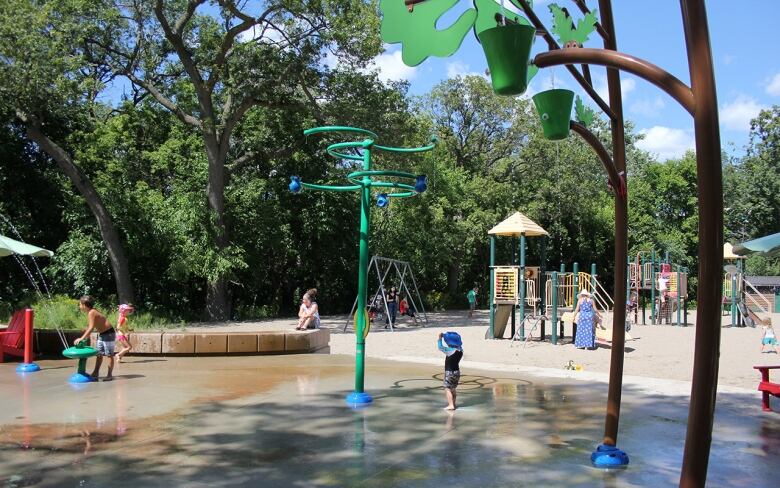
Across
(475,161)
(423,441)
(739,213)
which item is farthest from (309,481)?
(739,213)

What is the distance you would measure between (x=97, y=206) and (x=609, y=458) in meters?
21.2

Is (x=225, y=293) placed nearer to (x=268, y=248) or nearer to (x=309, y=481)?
(x=268, y=248)

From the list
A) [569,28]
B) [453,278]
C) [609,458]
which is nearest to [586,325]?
[609,458]

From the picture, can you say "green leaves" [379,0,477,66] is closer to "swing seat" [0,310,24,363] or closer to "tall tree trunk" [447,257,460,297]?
"swing seat" [0,310,24,363]

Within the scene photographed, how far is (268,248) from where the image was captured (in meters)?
28.0

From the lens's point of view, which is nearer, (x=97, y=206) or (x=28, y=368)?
(x=28, y=368)

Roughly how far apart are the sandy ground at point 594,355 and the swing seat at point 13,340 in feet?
21.1

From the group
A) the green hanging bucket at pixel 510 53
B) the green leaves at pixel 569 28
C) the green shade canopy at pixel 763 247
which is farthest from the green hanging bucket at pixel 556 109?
the green shade canopy at pixel 763 247

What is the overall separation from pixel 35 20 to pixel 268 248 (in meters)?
12.1

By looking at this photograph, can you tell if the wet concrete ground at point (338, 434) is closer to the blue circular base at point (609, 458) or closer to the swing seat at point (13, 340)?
the blue circular base at point (609, 458)

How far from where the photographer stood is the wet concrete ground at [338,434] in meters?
5.23

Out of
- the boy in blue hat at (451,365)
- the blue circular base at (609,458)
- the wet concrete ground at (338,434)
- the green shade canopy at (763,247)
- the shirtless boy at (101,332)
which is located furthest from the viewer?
the green shade canopy at (763,247)

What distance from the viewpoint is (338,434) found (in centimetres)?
658

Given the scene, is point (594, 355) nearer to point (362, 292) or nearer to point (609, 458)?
point (362, 292)
